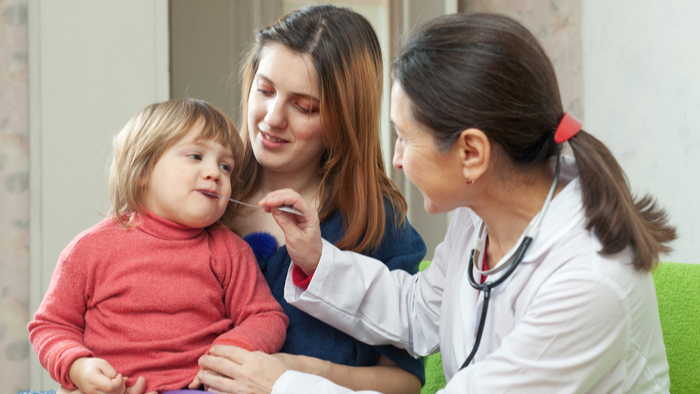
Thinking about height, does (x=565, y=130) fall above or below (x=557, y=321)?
above

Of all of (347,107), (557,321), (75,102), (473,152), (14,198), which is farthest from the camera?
(14,198)

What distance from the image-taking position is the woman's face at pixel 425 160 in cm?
103

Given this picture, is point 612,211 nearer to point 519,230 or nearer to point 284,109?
point 519,230

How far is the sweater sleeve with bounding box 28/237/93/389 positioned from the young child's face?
0.19 metres

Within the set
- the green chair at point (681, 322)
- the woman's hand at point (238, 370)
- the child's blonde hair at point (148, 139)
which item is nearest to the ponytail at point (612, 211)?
the green chair at point (681, 322)

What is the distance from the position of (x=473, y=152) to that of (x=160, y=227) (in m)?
0.68

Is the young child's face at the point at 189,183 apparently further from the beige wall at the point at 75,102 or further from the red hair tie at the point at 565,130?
the beige wall at the point at 75,102

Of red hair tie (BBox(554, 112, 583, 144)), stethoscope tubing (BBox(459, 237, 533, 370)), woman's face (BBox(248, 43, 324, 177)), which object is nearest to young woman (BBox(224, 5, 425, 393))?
woman's face (BBox(248, 43, 324, 177))

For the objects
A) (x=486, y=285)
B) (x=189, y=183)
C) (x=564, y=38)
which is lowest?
(x=486, y=285)

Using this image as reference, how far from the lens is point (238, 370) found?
1.10 metres

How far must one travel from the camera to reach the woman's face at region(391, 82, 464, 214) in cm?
103

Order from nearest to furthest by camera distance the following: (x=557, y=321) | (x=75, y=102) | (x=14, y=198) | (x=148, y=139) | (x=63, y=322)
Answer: (x=557, y=321), (x=63, y=322), (x=148, y=139), (x=75, y=102), (x=14, y=198)

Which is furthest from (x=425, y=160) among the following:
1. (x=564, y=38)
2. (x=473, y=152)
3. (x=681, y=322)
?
(x=564, y=38)

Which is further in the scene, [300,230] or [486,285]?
[300,230]
